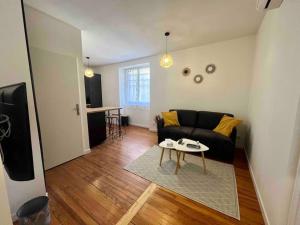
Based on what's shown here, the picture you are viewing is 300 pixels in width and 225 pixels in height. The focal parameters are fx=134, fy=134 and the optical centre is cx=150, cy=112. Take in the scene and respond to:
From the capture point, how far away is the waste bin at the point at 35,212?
1.27 meters

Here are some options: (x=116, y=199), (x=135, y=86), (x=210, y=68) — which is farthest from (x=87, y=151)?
(x=210, y=68)

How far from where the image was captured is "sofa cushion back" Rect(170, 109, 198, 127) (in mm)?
3506

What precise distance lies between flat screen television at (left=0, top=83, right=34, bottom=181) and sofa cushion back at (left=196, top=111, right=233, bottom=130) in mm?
3280

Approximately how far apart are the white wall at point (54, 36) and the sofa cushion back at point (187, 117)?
238 centimetres

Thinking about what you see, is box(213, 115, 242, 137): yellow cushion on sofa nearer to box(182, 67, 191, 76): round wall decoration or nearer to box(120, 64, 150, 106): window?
box(182, 67, 191, 76): round wall decoration

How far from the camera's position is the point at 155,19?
2.27m

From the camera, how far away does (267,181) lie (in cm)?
149

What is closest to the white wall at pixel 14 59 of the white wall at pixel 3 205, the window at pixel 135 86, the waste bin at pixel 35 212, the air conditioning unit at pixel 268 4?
the waste bin at pixel 35 212

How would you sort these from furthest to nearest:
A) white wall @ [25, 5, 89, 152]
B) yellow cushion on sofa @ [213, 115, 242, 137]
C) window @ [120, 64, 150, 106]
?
window @ [120, 64, 150, 106], yellow cushion on sofa @ [213, 115, 242, 137], white wall @ [25, 5, 89, 152]

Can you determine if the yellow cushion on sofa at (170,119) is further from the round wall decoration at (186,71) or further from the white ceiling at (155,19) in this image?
the white ceiling at (155,19)

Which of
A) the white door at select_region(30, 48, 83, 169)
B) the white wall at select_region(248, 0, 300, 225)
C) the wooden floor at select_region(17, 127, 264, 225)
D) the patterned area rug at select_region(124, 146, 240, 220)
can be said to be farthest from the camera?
the white door at select_region(30, 48, 83, 169)

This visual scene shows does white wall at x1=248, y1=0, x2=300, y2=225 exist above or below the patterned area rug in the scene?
above

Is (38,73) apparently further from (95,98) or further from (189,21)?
(95,98)

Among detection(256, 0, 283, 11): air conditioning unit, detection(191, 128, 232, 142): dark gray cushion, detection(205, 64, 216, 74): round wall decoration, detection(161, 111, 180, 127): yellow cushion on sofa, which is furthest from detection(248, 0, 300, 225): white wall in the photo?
detection(161, 111, 180, 127): yellow cushion on sofa
